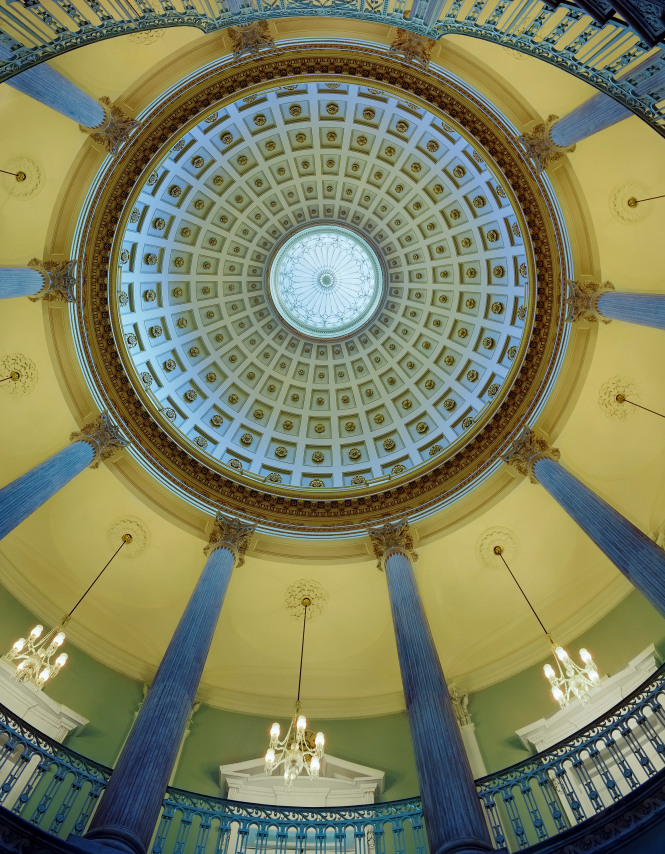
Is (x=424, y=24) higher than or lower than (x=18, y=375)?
lower

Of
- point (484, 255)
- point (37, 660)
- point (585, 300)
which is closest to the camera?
point (37, 660)

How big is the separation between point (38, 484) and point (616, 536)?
1143cm

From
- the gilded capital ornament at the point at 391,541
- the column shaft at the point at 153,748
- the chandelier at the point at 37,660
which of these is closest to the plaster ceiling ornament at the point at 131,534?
the chandelier at the point at 37,660

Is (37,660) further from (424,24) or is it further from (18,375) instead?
(424,24)

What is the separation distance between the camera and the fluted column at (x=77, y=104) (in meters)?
10.7

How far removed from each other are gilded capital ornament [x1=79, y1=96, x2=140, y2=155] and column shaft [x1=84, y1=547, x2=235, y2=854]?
10692 mm

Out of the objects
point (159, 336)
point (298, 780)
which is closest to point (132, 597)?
point (298, 780)

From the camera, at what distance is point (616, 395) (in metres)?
15.0

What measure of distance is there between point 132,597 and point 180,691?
8.38 m

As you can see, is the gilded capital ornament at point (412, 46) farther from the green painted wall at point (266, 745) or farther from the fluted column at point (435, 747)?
the green painted wall at point (266, 745)

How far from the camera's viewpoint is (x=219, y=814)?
27.4ft

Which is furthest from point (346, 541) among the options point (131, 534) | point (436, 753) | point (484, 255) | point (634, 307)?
point (484, 255)

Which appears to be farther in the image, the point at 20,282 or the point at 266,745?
the point at 266,745

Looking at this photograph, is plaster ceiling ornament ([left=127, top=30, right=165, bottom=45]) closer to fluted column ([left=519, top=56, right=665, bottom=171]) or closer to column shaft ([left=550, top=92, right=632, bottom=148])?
fluted column ([left=519, top=56, right=665, bottom=171])
